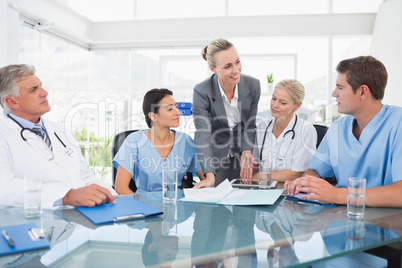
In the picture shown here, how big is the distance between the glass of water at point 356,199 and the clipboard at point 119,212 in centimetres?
67

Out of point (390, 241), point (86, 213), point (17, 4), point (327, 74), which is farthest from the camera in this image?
point (327, 74)

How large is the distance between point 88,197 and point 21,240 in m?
0.39

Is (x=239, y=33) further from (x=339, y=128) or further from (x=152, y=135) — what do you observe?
(x=339, y=128)

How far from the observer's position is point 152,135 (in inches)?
93.5

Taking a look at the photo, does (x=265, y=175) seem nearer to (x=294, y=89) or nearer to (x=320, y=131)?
(x=320, y=131)

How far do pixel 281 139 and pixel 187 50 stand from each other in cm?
436

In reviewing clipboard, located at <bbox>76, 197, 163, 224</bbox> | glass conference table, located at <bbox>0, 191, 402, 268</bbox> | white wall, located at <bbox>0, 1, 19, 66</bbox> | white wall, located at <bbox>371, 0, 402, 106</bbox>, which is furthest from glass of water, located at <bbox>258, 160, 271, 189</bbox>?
white wall, located at <bbox>371, 0, 402, 106</bbox>

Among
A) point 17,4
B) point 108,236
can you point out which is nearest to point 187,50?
point 17,4

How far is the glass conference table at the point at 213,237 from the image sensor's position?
2.73 ft

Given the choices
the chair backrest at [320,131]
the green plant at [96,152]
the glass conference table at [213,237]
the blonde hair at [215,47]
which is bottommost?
the green plant at [96,152]

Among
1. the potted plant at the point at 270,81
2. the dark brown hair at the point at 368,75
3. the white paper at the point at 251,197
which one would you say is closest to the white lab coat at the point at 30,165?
the white paper at the point at 251,197

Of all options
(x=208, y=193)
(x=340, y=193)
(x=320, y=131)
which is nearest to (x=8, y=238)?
(x=208, y=193)

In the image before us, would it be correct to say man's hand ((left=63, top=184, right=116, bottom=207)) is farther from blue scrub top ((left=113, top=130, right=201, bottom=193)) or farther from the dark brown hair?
the dark brown hair

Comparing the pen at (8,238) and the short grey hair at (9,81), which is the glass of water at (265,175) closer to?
the pen at (8,238)
